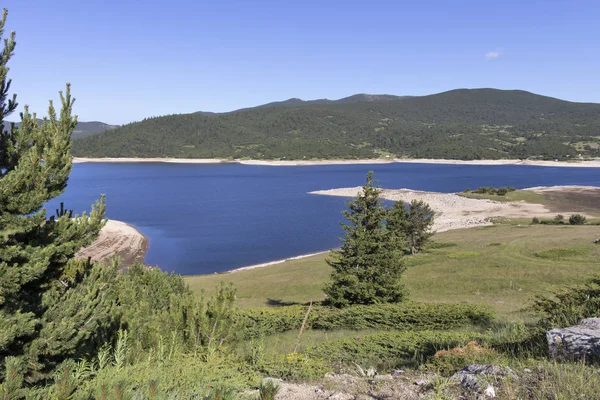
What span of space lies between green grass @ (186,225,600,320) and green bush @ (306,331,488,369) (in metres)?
8.61

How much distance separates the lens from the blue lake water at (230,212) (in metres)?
51.9

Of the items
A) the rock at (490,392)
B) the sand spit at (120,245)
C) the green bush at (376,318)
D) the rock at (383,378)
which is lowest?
the sand spit at (120,245)

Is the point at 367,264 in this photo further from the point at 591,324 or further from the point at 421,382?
the point at 421,382

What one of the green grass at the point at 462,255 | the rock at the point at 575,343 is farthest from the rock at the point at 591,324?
the green grass at the point at 462,255

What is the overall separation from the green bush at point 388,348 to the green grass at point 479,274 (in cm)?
861

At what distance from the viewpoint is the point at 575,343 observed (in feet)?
20.4

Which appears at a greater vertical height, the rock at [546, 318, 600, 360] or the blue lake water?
the rock at [546, 318, 600, 360]

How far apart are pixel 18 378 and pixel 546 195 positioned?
104 meters

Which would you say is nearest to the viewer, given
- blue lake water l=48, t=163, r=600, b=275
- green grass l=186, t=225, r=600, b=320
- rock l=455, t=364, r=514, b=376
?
rock l=455, t=364, r=514, b=376

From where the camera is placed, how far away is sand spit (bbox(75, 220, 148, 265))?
155 feet

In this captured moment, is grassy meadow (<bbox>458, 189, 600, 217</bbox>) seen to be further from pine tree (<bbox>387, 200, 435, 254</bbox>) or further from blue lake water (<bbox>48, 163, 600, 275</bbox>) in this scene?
pine tree (<bbox>387, 200, 435, 254</bbox>)

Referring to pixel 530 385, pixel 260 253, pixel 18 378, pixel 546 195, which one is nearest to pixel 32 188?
pixel 18 378

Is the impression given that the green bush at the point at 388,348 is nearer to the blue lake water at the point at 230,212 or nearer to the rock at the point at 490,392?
the rock at the point at 490,392

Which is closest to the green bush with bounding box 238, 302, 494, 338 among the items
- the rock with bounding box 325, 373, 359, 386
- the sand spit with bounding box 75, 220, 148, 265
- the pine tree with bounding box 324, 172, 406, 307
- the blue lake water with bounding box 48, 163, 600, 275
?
the pine tree with bounding box 324, 172, 406, 307
